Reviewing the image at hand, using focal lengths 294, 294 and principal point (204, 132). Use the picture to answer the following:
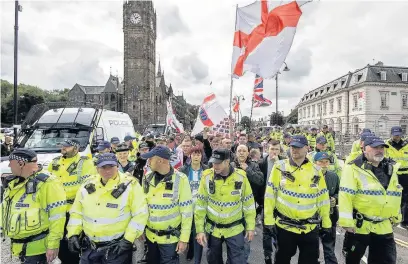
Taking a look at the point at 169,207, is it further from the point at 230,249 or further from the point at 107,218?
the point at 230,249

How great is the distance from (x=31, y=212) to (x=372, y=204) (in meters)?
4.16

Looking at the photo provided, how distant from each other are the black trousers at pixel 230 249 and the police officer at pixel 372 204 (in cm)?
131

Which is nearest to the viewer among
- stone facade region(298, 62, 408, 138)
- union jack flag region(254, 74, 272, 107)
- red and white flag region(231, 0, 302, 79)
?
red and white flag region(231, 0, 302, 79)

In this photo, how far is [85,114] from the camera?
10.4 metres

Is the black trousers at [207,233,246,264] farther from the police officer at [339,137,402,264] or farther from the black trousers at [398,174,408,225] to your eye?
the black trousers at [398,174,408,225]

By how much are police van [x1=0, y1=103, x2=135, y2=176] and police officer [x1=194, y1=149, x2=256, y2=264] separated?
5.75 m

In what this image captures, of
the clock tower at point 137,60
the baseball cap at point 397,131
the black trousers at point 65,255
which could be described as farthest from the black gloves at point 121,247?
the clock tower at point 137,60

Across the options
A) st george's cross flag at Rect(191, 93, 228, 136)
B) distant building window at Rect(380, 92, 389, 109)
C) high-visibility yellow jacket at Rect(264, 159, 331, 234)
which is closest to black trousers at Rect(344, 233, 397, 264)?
high-visibility yellow jacket at Rect(264, 159, 331, 234)

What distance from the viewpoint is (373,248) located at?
3.88 meters

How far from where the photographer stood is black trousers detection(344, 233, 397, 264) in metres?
3.78

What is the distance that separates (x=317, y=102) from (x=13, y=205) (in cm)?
7059

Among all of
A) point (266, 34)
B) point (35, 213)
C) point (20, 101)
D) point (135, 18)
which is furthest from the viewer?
point (135, 18)

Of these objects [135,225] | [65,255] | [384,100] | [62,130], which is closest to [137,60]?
[384,100]

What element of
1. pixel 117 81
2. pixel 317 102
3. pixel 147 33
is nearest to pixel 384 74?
pixel 317 102
